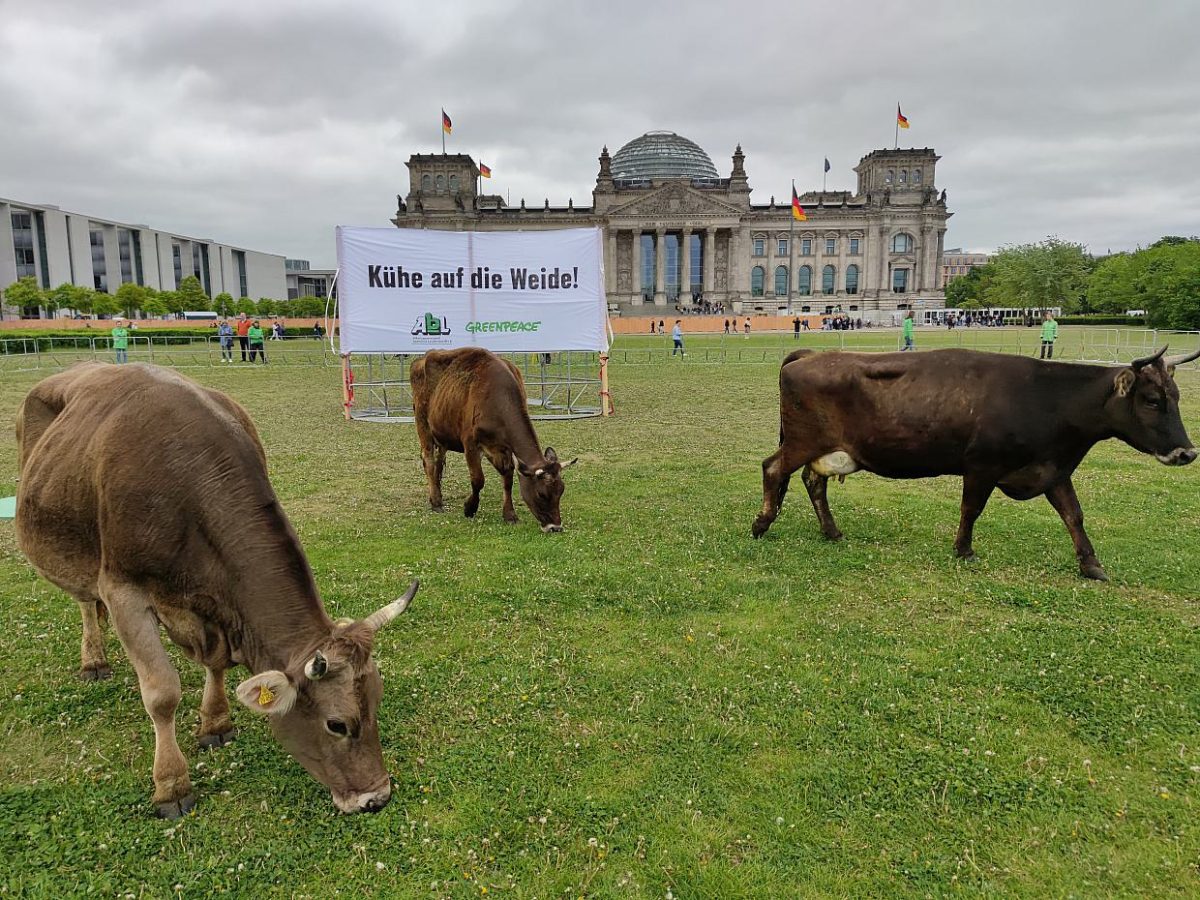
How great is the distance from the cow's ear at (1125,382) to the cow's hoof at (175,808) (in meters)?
8.48

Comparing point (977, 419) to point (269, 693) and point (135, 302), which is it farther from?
point (135, 302)

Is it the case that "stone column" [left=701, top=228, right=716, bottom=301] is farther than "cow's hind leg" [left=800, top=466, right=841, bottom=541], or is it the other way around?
"stone column" [left=701, top=228, right=716, bottom=301]

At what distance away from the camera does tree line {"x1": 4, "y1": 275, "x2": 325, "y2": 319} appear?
79.1m

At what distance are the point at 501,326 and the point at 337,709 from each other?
15.0 metres

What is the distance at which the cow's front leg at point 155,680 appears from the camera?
4.07 metres

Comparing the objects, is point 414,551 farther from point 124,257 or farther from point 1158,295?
point 124,257

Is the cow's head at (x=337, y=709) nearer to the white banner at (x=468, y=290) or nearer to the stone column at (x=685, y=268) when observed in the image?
the white banner at (x=468, y=290)

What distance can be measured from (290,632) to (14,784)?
2.11m

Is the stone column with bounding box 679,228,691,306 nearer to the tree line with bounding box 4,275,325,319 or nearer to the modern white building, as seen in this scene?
the tree line with bounding box 4,275,325,319

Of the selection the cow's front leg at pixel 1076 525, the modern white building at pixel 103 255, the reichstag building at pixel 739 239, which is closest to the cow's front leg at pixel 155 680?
the cow's front leg at pixel 1076 525

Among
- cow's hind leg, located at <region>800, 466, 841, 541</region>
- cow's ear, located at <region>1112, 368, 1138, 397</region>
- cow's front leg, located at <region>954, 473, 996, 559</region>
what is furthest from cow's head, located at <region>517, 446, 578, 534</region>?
cow's ear, located at <region>1112, 368, 1138, 397</region>

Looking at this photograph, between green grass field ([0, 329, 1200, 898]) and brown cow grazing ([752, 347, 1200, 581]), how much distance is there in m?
0.96

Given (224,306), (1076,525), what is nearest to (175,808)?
(1076,525)

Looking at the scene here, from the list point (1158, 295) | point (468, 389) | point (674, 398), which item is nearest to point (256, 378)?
point (674, 398)
